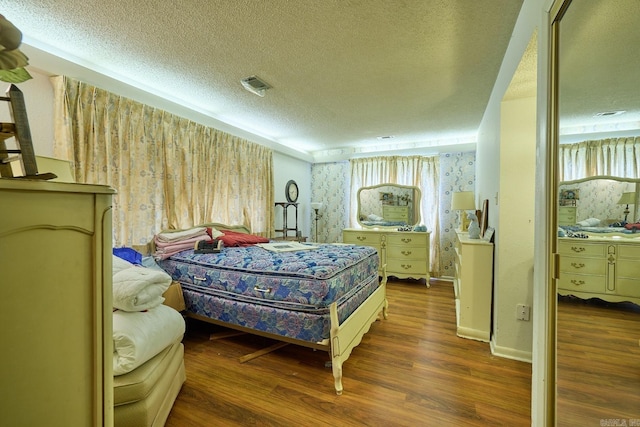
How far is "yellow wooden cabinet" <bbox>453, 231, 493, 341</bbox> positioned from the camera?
241 cm

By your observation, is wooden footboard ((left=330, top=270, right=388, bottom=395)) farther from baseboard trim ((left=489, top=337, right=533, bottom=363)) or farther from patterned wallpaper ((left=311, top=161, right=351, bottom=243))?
patterned wallpaper ((left=311, top=161, right=351, bottom=243))

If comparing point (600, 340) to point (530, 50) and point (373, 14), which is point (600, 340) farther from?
point (373, 14)

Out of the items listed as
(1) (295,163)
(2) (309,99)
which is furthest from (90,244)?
(1) (295,163)

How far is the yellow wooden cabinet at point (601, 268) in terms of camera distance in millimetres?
798

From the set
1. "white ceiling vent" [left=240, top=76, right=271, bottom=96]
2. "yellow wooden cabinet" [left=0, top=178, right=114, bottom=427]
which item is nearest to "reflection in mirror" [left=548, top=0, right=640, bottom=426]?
"yellow wooden cabinet" [left=0, top=178, right=114, bottom=427]

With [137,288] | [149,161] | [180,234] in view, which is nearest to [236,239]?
[180,234]

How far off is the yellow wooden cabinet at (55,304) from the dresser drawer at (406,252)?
13.7ft

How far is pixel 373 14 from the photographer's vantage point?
164 cm

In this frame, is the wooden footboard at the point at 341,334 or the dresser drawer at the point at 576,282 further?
the wooden footboard at the point at 341,334

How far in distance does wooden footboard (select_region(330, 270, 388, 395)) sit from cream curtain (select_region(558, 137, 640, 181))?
143cm

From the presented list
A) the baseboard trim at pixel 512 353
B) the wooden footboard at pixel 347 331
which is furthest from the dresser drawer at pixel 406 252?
the baseboard trim at pixel 512 353

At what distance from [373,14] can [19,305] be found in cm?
210

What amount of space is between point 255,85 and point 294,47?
759 mm

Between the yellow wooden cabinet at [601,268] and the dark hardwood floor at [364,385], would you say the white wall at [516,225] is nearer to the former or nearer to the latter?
the dark hardwood floor at [364,385]
